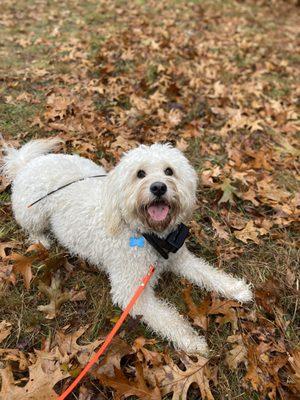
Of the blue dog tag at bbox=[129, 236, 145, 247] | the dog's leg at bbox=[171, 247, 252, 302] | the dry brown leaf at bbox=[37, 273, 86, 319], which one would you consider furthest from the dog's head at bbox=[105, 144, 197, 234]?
the dry brown leaf at bbox=[37, 273, 86, 319]

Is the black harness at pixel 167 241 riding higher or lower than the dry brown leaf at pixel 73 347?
higher

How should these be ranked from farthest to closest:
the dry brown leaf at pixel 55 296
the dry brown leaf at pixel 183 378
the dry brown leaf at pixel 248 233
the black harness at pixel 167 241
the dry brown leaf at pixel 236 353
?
the dry brown leaf at pixel 248 233 < the dry brown leaf at pixel 55 296 < the black harness at pixel 167 241 < the dry brown leaf at pixel 236 353 < the dry brown leaf at pixel 183 378

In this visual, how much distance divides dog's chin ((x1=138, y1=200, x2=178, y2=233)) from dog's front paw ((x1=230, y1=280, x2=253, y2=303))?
3.69 ft

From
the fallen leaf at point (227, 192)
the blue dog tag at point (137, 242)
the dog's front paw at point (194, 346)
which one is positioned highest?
the blue dog tag at point (137, 242)

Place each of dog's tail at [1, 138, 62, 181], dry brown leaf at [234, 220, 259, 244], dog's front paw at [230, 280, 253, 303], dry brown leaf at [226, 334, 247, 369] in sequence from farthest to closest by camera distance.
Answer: dog's tail at [1, 138, 62, 181], dry brown leaf at [234, 220, 259, 244], dog's front paw at [230, 280, 253, 303], dry brown leaf at [226, 334, 247, 369]

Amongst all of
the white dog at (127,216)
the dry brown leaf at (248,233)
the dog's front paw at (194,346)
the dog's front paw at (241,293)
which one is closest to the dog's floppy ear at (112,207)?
the white dog at (127,216)

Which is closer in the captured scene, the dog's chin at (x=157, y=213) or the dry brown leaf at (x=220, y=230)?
the dog's chin at (x=157, y=213)

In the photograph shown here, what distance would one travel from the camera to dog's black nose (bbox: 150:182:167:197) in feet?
10.2

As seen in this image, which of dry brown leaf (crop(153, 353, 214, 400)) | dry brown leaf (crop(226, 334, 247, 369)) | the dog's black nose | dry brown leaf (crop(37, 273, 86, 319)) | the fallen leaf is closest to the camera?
dry brown leaf (crop(153, 353, 214, 400))

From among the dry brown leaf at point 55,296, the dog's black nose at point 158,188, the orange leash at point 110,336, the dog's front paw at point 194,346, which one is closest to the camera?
the orange leash at point 110,336

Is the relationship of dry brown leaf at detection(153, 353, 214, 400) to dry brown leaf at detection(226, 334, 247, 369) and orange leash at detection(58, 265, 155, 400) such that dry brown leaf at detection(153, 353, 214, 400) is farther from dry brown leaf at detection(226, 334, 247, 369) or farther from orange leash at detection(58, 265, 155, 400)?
orange leash at detection(58, 265, 155, 400)

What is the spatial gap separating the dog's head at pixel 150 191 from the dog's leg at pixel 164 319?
688mm

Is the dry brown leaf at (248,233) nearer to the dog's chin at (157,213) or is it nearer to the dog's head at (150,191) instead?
the dog's head at (150,191)

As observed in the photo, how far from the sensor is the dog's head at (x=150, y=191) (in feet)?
10.5
